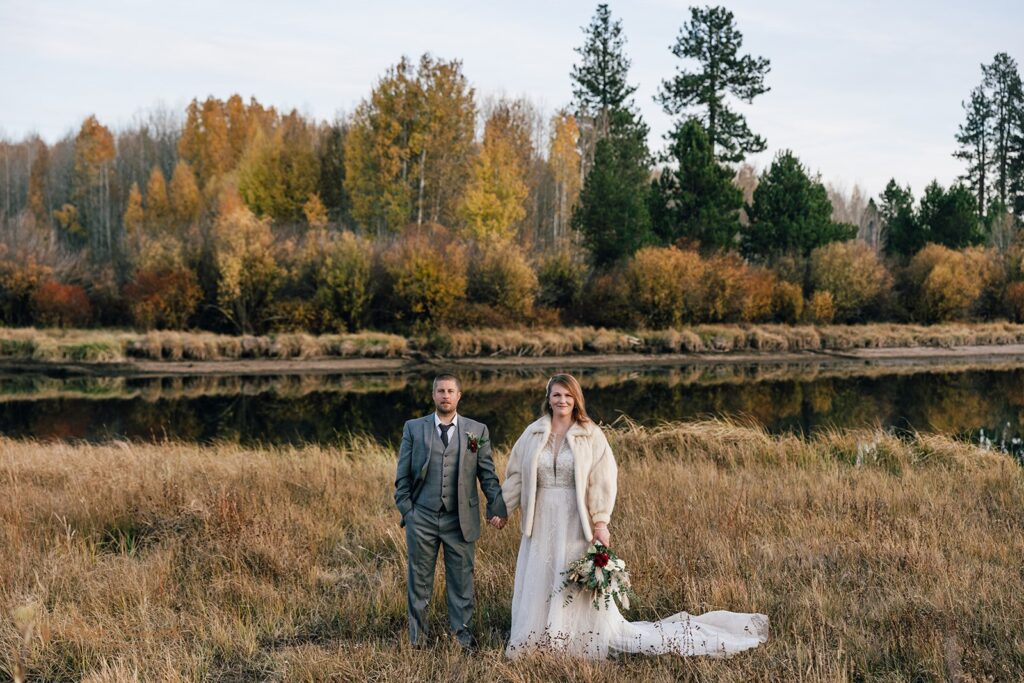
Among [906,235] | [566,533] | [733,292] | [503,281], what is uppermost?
[906,235]

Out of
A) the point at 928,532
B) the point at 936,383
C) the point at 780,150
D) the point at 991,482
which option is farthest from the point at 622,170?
the point at 928,532

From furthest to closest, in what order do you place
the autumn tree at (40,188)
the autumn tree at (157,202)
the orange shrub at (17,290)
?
the autumn tree at (40,188) < the autumn tree at (157,202) < the orange shrub at (17,290)

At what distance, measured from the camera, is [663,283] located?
3691 centimetres

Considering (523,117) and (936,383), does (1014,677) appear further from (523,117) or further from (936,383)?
(523,117)

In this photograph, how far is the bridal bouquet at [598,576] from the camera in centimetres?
475

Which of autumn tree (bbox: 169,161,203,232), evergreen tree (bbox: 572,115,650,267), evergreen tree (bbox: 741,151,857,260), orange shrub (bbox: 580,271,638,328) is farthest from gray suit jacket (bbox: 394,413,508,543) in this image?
autumn tree (bbox: 169,161,203,232)

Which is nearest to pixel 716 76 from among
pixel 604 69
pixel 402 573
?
pixel 604 69

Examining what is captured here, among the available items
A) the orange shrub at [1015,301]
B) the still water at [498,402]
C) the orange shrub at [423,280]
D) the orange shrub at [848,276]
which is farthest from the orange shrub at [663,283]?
the orange shrub at [1015,301]

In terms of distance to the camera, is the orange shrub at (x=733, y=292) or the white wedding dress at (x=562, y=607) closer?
the white wedding dress at (x=562, y=607)

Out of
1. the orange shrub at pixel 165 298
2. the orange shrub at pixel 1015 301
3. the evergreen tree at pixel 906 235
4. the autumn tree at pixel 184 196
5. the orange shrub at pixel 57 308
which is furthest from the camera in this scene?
the autumn tree at pixel 184 196

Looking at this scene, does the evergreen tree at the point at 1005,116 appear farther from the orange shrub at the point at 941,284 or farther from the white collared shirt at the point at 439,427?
the white collared shirt at the point at 439,427

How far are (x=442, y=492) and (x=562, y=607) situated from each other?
100 cm

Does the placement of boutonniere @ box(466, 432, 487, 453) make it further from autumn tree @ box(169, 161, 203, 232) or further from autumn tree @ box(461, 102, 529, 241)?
autumn tree @ box(169, 161, 203, 232)

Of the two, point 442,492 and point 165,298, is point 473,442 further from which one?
point 165,298
